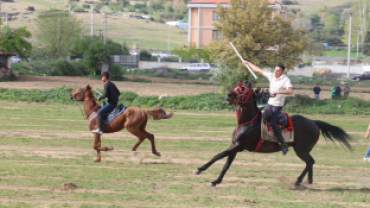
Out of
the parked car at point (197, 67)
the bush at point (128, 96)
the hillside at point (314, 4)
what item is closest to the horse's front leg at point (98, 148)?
the bush at point (128, 96)

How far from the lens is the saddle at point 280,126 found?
378 inches

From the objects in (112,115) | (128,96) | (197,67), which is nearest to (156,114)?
(112,115)

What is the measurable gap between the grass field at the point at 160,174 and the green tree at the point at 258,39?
1249 centimetres

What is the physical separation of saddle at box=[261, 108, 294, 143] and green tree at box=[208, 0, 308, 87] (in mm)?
19582

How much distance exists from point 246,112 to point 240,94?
524mm

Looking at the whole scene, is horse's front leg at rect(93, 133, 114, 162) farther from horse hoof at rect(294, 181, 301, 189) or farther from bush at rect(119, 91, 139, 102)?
bush at rect(119, 91, 139, 102)

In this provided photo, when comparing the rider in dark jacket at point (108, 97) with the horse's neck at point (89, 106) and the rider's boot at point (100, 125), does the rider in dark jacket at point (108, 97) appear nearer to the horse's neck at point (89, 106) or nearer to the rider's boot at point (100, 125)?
the rider's boot at point (100, 125)

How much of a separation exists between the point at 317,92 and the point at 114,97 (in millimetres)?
21723

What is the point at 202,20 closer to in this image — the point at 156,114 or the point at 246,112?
the point at 156,114

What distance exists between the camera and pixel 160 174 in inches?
414

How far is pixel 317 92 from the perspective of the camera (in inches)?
1220

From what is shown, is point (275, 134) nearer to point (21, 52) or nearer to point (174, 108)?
point (174, 108)

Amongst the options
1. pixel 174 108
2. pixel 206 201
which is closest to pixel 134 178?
pixel 206 201

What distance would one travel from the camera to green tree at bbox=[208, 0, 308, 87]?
29797 mm
